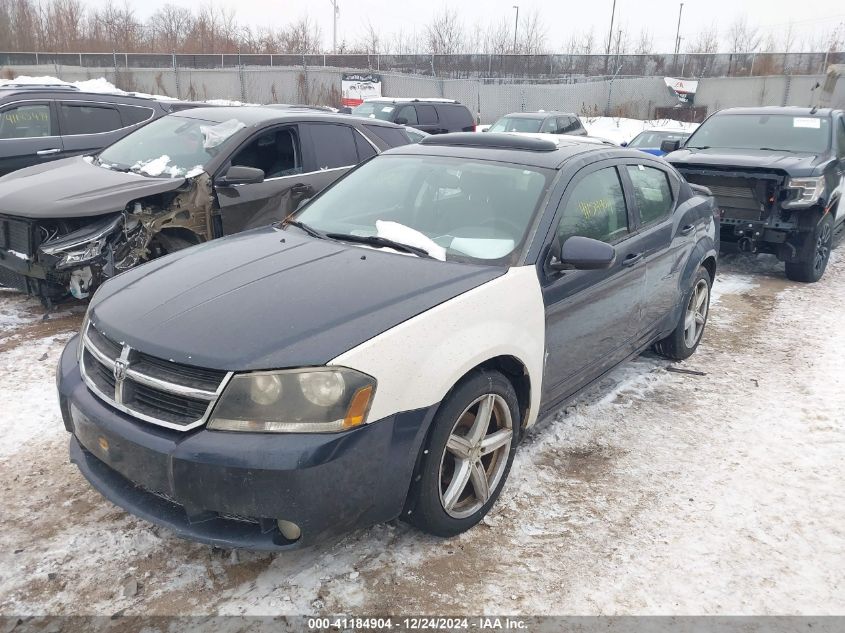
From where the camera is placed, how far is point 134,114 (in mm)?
9008

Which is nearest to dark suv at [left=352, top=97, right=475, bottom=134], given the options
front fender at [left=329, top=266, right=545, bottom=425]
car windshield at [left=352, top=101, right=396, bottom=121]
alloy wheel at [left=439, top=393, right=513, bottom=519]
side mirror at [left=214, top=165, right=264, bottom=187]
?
car windshield at [left=352, top=101, right=396, bottom=121]

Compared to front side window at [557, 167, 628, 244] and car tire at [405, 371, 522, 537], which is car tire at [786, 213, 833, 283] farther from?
car tire at [405, 371, 522, 537]

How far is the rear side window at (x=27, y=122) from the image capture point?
314 inches

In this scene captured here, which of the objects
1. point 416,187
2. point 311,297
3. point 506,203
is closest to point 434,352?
point 311,297

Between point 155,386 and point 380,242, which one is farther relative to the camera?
point 380,242

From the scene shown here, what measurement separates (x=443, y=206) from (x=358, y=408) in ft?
5.24

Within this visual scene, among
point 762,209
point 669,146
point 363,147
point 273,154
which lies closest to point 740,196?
point 762,209

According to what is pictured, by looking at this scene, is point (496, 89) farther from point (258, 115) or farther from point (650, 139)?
point (258, 115)

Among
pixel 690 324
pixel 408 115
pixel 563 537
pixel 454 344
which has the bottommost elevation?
pixel 563 537

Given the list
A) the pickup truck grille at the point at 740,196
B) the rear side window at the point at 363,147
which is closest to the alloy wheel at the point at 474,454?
the rear side window at the point at 363,147

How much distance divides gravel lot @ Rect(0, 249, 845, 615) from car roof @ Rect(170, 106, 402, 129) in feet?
9.42

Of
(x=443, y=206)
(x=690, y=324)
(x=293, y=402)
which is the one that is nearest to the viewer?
(x=293, y=402)

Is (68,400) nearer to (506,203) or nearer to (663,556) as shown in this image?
(506,203)

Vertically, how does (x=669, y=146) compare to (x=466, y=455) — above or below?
above
